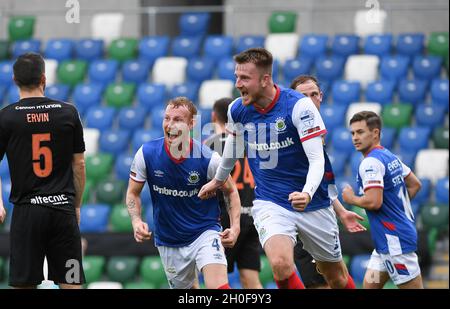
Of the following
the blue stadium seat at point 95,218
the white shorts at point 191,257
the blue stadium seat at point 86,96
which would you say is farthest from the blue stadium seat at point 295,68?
the white shorts at point 191,257

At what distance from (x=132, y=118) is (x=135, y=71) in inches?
53.9

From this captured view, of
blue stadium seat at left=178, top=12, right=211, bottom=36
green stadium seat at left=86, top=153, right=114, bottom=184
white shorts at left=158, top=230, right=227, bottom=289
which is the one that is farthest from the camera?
blue stadium seat at left=178, top=12, right=211, bottom=36

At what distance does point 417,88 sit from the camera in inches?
656

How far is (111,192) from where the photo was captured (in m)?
16.0

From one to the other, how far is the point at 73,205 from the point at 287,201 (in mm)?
1744

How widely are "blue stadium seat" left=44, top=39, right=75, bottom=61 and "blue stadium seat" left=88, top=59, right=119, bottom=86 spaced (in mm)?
736

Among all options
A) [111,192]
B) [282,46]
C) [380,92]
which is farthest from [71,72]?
[380,92]

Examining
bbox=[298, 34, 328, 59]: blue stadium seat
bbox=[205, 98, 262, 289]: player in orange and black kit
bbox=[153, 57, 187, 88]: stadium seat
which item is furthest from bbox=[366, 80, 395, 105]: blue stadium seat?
bbox=[205, 98, 262, 289]: player in orange and black kit

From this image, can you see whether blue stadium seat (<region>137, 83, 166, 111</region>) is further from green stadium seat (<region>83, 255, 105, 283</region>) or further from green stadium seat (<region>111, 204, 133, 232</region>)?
green stadium seat (<region>83, 255, 105, 283</region>)

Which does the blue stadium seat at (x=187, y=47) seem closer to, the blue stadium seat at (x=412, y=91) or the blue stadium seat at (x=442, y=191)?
the blue stadium seat at (x=412, y=91)

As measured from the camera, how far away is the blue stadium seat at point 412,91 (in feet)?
54.5

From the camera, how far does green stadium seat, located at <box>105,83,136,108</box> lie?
58.4ft

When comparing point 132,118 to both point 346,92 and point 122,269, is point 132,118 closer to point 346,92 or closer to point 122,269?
point 122,269
